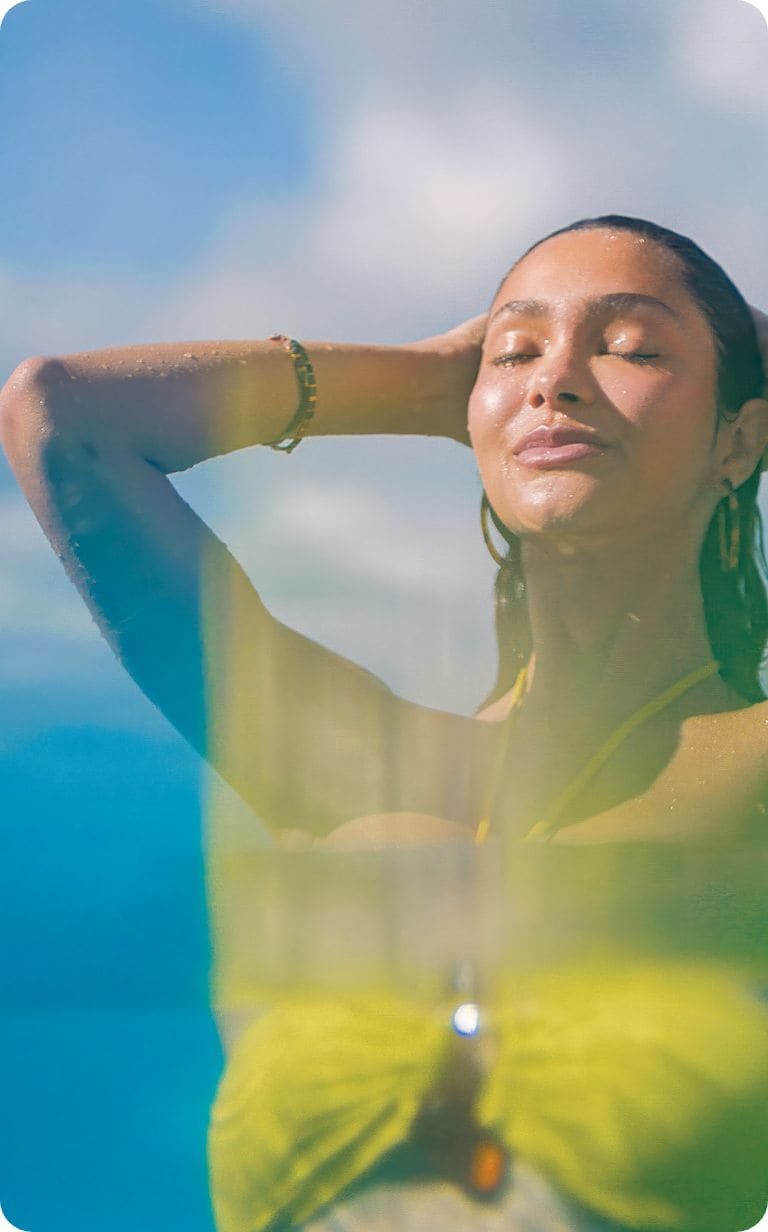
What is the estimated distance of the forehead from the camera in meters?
1.38

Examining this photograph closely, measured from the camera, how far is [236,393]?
1556 millimetres

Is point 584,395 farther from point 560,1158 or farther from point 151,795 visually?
point 560,1158

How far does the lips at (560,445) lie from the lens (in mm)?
1362

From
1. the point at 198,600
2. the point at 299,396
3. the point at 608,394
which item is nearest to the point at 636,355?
A: the point at 608,394

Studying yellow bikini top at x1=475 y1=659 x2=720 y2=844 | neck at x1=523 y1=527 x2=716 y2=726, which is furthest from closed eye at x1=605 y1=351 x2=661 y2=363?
yellow bikini top at x1=475 y1=659 x2=720 y2=844

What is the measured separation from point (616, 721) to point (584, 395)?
408 millimetres

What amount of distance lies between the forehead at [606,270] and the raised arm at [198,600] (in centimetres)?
32

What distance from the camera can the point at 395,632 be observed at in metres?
1.47

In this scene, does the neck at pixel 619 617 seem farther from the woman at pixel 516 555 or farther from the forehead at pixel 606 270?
Answer: the forehead at pixel 606 270

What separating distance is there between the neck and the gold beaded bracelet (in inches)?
13.9

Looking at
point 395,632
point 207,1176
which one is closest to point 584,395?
point 395,632

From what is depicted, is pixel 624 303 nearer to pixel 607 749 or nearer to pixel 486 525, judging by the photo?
pixel 486 525

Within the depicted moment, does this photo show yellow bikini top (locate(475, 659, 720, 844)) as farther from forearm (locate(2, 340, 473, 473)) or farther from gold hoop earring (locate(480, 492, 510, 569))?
forearm (locate(2, 340, 473, 473))

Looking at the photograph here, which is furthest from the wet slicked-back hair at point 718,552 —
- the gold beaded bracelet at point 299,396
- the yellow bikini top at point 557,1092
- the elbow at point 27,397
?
the elbow at point 27,397
